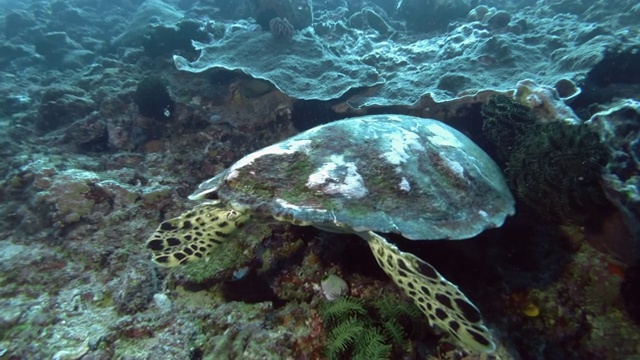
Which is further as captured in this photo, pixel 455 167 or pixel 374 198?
pixel 455 167

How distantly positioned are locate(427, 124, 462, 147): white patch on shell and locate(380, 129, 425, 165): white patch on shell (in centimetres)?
23

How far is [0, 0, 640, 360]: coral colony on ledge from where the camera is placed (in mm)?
2316

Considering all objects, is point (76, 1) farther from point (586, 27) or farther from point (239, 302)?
point (586, 27)

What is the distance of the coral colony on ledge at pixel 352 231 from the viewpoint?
7.60 ft

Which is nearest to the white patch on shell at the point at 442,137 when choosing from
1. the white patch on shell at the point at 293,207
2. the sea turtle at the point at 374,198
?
the sea turtle at the point at 374,198

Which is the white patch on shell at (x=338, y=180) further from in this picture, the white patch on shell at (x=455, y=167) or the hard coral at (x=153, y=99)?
the hard coral at (x=153, y=99)

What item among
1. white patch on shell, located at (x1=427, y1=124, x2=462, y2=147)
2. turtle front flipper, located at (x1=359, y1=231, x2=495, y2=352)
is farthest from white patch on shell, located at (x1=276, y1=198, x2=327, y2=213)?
white patch on shell, located at (x1=427, y1=124, x2=462, y2=147)

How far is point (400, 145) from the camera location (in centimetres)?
282

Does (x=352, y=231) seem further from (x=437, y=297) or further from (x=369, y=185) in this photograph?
(x=437, y=297)

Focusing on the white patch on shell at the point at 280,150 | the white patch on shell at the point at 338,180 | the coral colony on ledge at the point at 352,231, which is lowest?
the coral colony on ledge at the point at 352,231

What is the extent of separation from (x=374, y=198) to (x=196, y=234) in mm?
1676

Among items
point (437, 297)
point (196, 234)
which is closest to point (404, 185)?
point (437, 297)

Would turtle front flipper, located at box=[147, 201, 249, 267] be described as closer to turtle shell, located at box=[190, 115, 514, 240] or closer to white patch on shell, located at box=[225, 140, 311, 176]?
turtle shell, located at box=[190, 115, 514, 240]

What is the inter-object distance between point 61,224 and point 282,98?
3.81 m
